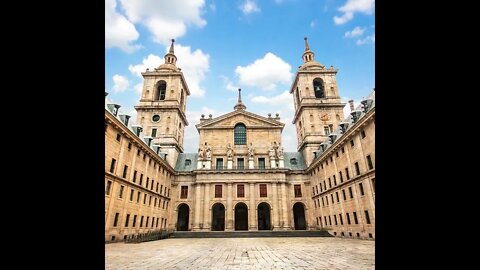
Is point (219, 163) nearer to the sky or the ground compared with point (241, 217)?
nearer to the sky

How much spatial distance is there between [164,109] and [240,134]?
16233mm

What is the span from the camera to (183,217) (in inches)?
1871

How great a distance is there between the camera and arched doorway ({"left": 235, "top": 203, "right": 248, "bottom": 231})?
47.2 metres

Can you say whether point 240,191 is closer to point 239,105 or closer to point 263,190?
point 263,190

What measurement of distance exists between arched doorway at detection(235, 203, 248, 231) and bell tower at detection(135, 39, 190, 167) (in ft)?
49.3

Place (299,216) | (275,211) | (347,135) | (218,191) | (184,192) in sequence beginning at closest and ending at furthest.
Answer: (347,135), (275,211), (218,191), (184,192), (299,216)

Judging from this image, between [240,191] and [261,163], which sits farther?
[261,163]

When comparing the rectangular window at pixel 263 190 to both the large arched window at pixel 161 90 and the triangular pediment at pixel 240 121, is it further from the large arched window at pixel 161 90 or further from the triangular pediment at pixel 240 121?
the large arched window at pixel 161 90

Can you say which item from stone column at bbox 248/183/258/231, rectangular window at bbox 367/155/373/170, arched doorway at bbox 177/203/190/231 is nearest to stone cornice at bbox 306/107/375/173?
rectangular window at bbox 367/155/373/170

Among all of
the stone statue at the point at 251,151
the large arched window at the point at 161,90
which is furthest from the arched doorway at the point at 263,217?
the large arched window at the point at 161,90

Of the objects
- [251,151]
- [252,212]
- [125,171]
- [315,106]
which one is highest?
[315,106]

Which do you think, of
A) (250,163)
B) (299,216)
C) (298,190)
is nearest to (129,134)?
(250,163)
